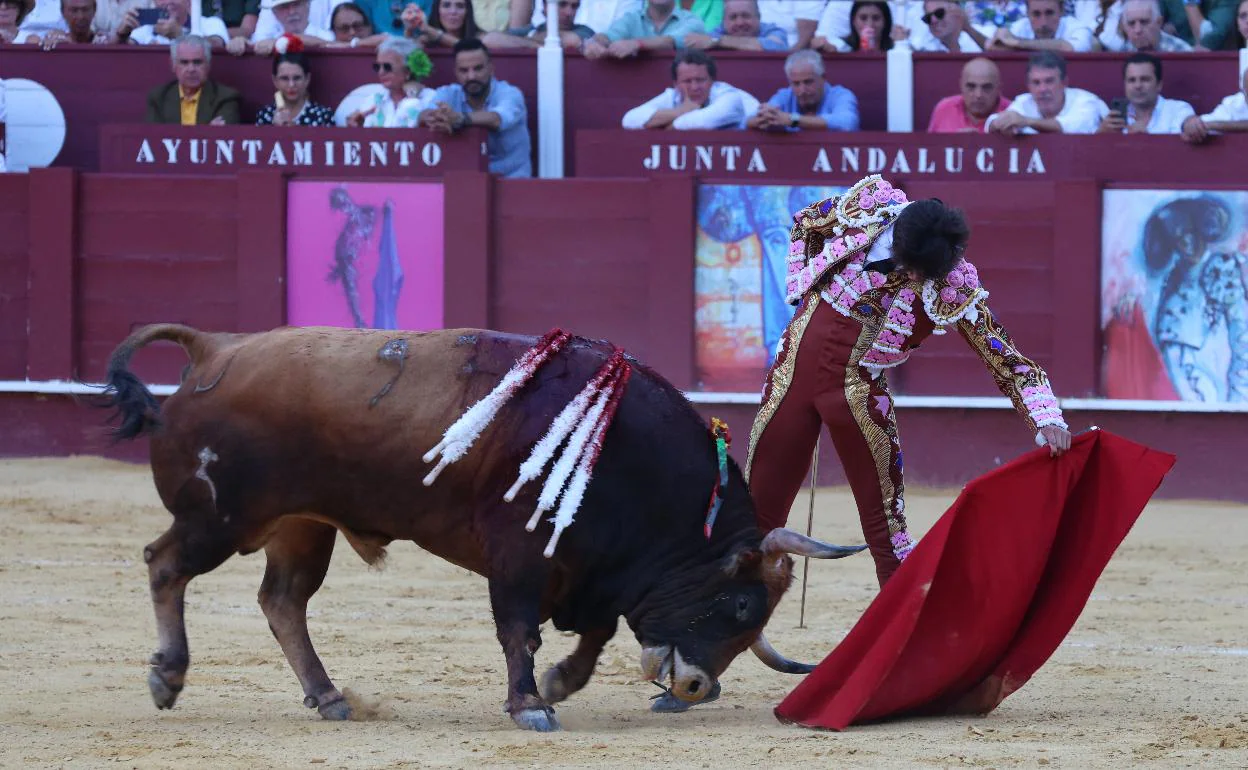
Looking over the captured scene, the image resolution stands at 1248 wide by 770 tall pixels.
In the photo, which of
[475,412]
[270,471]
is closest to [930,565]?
[475,412]

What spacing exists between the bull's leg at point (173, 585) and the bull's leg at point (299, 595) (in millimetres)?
234

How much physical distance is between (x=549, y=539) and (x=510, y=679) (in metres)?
0.31

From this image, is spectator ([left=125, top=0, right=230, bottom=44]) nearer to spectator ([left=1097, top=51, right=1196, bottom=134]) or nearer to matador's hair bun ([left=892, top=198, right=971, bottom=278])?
spectator ([left=1097, top=51, right=1196, bottom=134])

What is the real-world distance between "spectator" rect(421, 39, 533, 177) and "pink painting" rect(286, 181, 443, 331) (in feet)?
1.02

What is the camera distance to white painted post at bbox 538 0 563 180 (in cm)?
908

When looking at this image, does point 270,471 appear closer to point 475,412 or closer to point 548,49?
point 475,412

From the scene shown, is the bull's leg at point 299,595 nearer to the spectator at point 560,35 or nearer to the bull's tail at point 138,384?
the bull's tail at point 138,384

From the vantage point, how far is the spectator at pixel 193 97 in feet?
29.4

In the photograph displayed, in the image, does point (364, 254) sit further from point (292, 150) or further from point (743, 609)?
point (743, 609)

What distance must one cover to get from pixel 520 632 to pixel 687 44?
5.13 m

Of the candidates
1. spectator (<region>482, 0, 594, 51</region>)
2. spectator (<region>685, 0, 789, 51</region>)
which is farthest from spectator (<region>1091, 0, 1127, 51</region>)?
spectator (<region>482, 0, 594, 51</region>)

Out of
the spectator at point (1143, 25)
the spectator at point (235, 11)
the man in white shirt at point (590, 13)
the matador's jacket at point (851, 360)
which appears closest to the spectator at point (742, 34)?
the man in white shirt at point (590, 13)

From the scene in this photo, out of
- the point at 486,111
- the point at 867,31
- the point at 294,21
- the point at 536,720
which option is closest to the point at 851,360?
the point at 536,720

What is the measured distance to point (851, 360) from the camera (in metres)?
4.70
